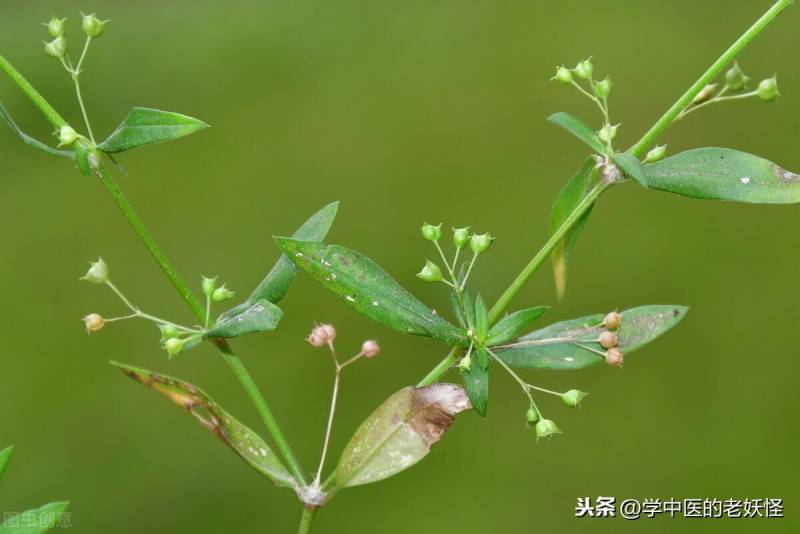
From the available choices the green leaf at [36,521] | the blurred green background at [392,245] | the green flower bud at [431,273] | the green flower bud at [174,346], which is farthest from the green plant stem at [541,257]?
the blurred green background at [392,245]

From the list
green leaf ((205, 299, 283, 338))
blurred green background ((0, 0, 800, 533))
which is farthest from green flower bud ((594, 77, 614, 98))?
blurred green background ((0, 0, 800, 533))

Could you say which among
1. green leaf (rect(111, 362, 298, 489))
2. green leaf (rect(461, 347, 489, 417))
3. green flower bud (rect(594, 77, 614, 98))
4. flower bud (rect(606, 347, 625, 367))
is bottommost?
green leaf (rect(111, 362, 298, 489))

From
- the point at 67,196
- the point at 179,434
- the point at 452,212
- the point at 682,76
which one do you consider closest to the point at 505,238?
the point at 452,212

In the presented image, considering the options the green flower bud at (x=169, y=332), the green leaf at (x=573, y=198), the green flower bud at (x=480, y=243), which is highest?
the green leaf at (x=573, y=198)

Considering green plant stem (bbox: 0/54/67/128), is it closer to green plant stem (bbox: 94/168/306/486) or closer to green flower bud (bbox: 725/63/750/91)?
green plant stem (bbox: 94/168/306/486)

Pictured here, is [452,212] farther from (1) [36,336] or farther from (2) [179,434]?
(1) [36,336]

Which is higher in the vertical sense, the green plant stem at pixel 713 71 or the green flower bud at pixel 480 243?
the green plant stem at pixel 713 71

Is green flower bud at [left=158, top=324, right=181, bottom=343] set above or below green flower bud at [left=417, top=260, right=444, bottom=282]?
below

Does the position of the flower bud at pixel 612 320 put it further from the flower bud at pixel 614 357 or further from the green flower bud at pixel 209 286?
the green flower bud at pixel 209 286
